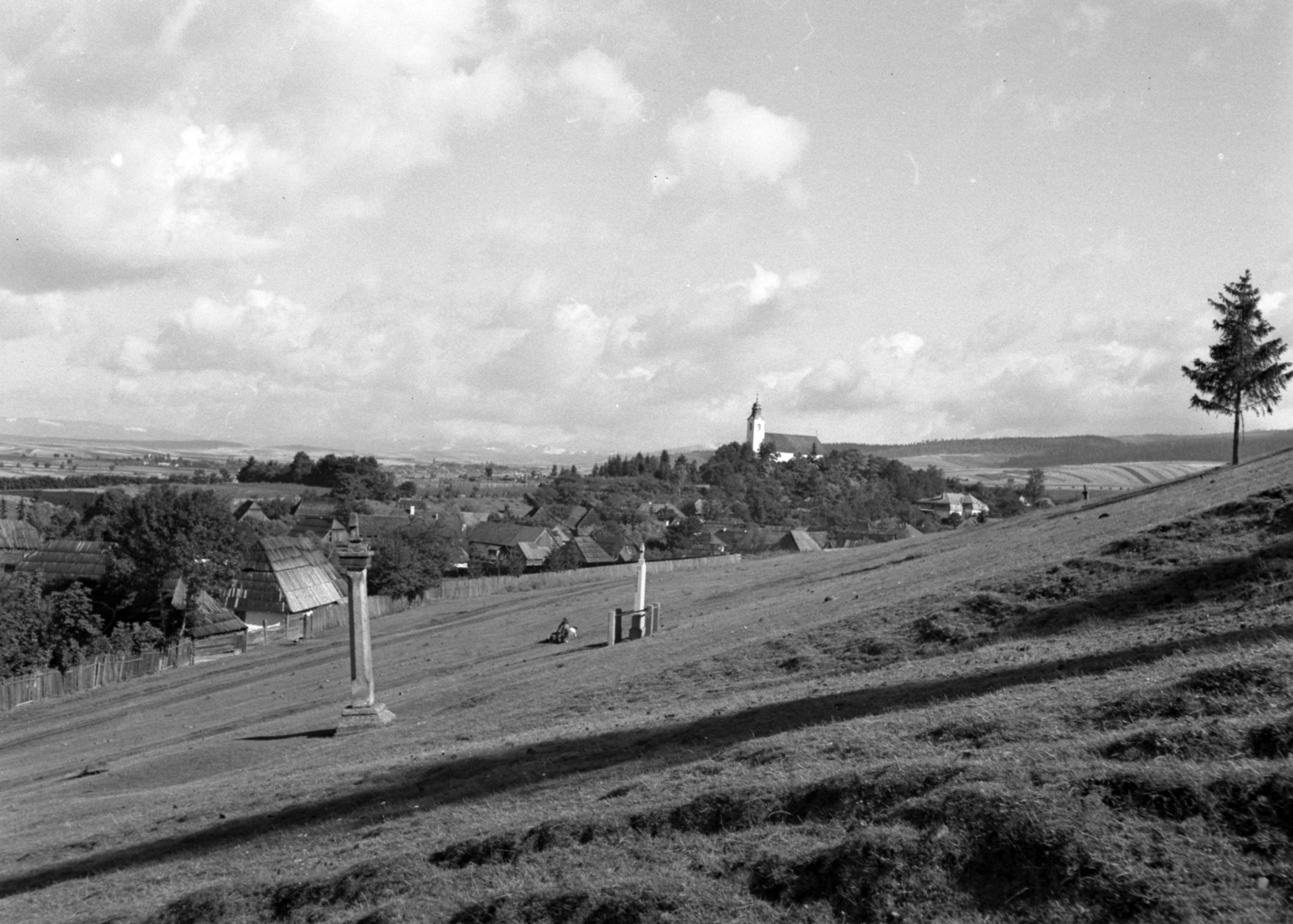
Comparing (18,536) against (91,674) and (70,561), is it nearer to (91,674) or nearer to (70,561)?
(70,561)

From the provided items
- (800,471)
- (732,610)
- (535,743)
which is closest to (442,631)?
(732,610)

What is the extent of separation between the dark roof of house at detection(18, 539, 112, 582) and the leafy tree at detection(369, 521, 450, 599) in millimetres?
14494

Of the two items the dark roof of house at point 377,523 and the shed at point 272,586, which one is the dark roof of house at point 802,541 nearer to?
the dark roof of house at point 377,523

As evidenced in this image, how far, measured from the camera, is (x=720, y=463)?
187 m

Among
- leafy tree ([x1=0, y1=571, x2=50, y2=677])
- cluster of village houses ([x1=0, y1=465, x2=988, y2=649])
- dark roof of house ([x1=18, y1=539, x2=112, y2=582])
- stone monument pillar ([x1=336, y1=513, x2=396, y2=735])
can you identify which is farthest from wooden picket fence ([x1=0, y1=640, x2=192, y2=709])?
stone monument pillar ([x1=336, y1=513, x2=396, y2=735])

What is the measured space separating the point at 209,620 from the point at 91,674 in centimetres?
1239

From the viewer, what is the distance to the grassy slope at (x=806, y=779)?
6.69 m

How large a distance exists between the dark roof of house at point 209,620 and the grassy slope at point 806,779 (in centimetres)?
2719

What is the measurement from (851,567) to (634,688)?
23.6 meters

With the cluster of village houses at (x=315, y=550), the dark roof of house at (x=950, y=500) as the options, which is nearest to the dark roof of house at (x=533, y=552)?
the cluster of village houses at (x=315, y=550)

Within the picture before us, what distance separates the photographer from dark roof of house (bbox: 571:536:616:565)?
80.9m

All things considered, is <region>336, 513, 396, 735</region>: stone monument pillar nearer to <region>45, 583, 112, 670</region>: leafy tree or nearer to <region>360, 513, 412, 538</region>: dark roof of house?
<region>45, 583, 112, 670</region>: leafy tree

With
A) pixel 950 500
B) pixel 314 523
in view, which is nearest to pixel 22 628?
pixel 314 523

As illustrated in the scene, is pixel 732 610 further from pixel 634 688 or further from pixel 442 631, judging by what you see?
pixel 442 631
